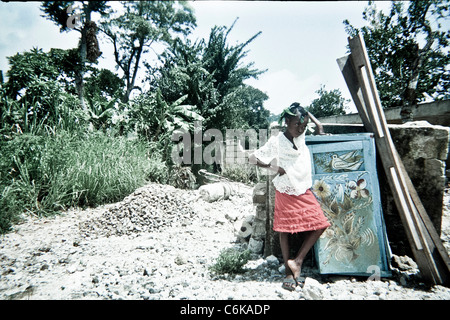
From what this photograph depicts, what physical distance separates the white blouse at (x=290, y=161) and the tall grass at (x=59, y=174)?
3.81 metres

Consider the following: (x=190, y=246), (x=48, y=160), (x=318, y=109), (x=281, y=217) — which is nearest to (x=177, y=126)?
(x=48, y=160)

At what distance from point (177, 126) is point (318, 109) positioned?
21168 mm

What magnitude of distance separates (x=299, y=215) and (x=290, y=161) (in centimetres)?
52

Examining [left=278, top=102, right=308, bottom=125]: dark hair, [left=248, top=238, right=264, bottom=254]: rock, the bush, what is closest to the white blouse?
[left=278, top=102, right=308, bottom=125]: dark hair

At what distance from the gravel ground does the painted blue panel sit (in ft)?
0.60

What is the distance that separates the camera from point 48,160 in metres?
4.02

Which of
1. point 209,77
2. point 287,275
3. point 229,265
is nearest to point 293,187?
point 287,275

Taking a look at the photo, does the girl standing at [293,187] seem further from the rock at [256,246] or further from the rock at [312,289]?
the rock at [256,246]

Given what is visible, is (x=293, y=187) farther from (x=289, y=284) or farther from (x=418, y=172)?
(x=418, y=172)

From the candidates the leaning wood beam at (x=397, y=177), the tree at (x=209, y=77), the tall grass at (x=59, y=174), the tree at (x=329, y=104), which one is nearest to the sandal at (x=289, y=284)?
the leaning wood beam at (x=397, y=177)

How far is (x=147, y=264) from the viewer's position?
8.14 ft

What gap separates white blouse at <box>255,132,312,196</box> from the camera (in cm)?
204

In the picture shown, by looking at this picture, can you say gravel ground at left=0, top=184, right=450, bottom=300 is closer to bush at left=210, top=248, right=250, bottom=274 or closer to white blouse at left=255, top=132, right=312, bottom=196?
bush at left=210, top=248, right=250, bottom=274
